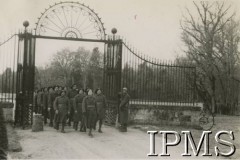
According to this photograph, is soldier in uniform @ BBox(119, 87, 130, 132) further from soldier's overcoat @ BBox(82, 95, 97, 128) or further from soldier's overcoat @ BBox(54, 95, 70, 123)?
soldier's overcoat @ BBox(54, 95, 70, 123)

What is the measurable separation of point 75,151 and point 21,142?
167 cm

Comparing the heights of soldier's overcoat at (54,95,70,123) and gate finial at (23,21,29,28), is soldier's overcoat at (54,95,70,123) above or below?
below

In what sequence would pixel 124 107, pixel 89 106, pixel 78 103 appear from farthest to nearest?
pixel 78 103, pixel 124 107, pixel 89 106

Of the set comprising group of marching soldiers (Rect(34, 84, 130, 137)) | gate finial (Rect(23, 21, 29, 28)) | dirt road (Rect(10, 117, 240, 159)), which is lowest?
dirt road (Rect(10, 117, 240, 159))

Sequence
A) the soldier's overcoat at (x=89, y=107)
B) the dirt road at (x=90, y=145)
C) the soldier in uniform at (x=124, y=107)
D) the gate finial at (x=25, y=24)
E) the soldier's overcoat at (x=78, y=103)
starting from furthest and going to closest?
1. the soldier's overcoat at (x=78, y=103)
2. the soldier in uniform at (x=124, y=107)
3. the gate finial at (x=25, y=24)
4. the soldier's overcoat at (x=89, y=107)
5. the dirt road at (x=90, y=145)

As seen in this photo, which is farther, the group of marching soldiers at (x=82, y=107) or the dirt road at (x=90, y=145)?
the group of marching soldiers at (x=82, y=107)

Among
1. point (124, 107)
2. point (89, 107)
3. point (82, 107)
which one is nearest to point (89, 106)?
point (89, 107)

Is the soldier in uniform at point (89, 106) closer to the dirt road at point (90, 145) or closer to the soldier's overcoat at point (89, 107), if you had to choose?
the soldier's overcoat at point (89, 107)

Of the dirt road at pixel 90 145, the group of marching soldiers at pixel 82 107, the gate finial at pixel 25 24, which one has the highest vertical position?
the gate finial at pixel 25 24

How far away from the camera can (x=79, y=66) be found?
34.9m

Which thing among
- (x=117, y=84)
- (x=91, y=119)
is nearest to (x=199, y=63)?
(x=117, y=84)

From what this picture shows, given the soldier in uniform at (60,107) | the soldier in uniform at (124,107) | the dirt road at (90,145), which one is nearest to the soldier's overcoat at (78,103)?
the soldier in uniform at (60,107)

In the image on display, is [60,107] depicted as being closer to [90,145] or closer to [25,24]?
[25,24]

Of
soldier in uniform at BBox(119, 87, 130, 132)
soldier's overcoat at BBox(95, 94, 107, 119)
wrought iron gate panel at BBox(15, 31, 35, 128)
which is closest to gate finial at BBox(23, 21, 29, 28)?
wrought iron gate panel at BBox(15, 31, 35, 128)
